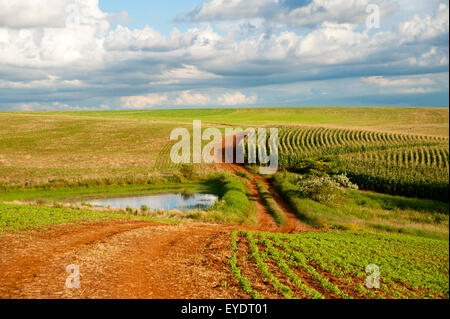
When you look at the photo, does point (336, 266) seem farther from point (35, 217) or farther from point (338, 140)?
point (338, 140)

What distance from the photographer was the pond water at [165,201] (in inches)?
1489

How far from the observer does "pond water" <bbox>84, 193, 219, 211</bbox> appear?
37812 mm

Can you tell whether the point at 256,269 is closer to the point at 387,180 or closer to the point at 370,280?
the point at 370,280

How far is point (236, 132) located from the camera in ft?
288

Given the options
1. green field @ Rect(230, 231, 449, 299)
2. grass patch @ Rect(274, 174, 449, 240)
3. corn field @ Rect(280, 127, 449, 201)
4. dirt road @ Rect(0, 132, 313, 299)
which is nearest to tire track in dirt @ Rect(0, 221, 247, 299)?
dirt road @ Rect(0, 132, 313, 299)

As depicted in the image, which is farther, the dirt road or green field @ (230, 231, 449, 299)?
green field @ (230, 231, 449, 299)

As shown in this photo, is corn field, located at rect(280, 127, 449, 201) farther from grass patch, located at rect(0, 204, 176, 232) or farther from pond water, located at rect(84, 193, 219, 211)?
grass patch, located at rect(0, 204, 176, 232)

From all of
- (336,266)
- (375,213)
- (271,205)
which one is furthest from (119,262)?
(375,213)

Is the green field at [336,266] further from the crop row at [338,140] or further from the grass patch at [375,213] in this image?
the crop row at [338,140]

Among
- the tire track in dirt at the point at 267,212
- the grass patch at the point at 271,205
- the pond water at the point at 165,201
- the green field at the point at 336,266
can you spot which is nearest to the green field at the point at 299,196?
the green field at the point at 336,266

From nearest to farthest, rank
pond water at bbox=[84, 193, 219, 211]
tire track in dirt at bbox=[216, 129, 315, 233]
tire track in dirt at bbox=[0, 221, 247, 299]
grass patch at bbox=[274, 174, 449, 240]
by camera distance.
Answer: tire track in dirt at bbox=[0, 221, 247, 299] → grass patch at bbox=[274, 174, 449, 240] → tire track in dirt at bbox=[216, 129, 315, 233] → pond water at bbox=[84, 193, 219, 211]

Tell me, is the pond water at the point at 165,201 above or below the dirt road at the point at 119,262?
below
